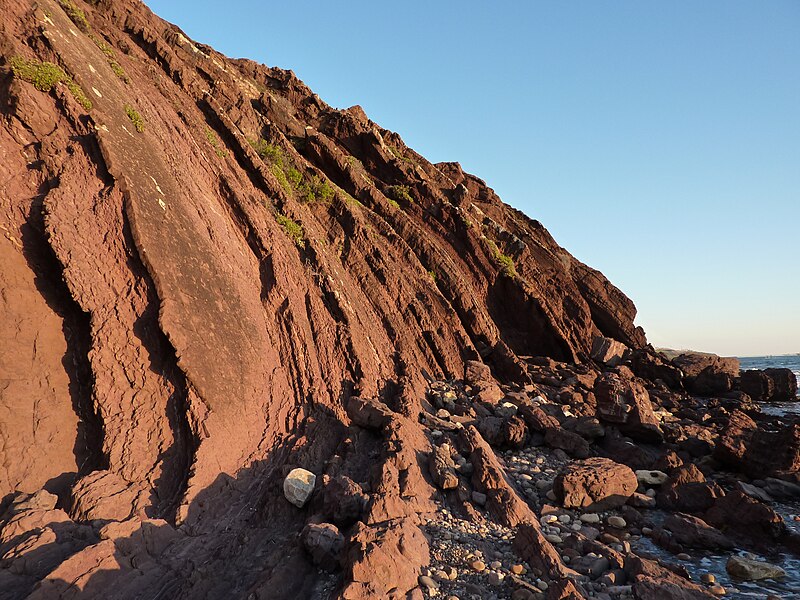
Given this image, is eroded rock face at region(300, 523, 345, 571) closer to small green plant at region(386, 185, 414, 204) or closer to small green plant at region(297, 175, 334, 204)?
small green plant at region(297, 175, 334, 204)

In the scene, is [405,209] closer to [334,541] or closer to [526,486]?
[526,486]

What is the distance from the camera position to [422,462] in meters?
8.70

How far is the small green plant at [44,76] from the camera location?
8.65m

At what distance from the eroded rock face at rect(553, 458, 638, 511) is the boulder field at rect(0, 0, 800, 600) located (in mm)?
53

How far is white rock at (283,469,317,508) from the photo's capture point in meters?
7.27

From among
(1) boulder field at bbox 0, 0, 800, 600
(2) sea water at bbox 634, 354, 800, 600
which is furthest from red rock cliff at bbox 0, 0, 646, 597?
(2) sea water at bbox 634, 354, 800, 600

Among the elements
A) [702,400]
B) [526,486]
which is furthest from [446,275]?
[702,400]

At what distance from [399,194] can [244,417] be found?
15424 mm

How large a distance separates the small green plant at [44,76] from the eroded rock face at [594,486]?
525 inches

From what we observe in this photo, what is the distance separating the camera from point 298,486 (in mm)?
7367

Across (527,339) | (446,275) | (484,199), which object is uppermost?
(484,199)

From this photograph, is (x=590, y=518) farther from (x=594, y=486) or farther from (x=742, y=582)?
(x=742, y=582)

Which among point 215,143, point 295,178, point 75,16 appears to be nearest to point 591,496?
point 295,178

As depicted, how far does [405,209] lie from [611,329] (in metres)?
13.1
